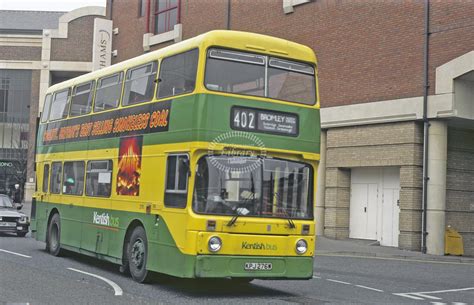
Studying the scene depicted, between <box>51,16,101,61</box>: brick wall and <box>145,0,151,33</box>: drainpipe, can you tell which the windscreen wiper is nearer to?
<box>145,0,151,33</box>: drainpipe

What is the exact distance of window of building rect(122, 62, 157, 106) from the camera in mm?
12094

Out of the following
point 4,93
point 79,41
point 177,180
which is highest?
point 79,41

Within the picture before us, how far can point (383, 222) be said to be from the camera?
23.8 m

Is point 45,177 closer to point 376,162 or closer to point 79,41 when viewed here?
point 376,162

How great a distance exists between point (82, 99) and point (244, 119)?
18.9 ft

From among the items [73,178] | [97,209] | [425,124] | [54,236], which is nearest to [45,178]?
[54,236]

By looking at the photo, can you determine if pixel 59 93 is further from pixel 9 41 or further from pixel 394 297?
pixel 9 41

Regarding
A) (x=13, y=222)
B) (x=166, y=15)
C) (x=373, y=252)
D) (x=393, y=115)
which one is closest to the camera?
(x=373, y=252)

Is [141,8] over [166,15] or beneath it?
over

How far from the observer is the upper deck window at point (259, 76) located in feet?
34.7

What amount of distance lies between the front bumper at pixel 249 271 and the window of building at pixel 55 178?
6931 millimetres

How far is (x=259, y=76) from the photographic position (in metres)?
11.0

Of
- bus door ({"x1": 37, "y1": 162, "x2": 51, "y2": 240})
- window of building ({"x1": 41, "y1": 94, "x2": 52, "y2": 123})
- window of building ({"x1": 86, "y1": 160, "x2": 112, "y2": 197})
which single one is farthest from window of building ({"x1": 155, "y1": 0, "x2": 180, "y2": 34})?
window of building ({"x1": 86, "y1": 160, "x2": 112, "y2": 197})

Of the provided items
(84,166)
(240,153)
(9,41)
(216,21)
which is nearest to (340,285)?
(240,153)
